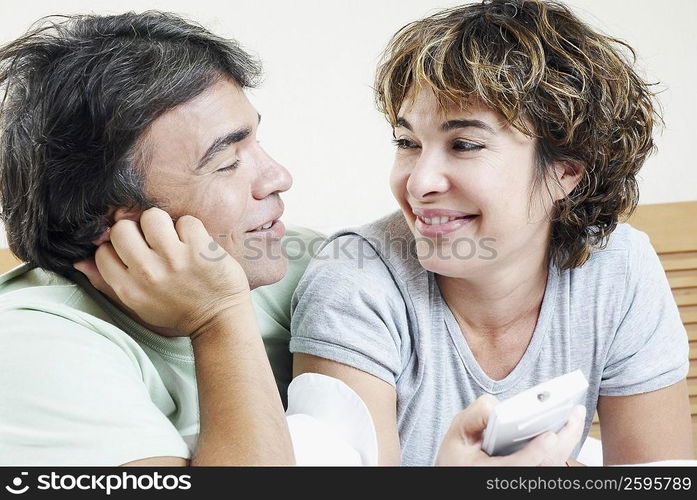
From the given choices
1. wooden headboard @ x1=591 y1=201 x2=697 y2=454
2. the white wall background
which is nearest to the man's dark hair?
the white wall background

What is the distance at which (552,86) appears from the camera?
128 centimetres

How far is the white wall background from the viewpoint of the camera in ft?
7.30

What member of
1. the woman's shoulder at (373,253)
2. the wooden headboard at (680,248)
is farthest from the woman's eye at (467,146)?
the wooden headboard at (680,248)

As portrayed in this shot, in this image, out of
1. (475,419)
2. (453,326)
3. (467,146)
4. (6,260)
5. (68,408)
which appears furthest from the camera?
(6,260)

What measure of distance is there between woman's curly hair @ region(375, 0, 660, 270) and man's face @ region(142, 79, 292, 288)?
27 centimetres

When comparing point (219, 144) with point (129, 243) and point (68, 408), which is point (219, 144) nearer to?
point (129, 243)

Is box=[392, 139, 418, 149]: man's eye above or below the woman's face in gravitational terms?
above

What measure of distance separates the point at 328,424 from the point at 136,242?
37 cm

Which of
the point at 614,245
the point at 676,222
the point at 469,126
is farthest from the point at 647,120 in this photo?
the point at 676,222

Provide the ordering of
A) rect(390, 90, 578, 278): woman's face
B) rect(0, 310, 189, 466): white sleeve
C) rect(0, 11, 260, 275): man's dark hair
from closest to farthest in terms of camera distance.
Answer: rect(0, 310, 189, 466): white sleeve, rect(0, 11, 260, 275): man's dark hair, rect(390, 90, 578, 278): woman's face

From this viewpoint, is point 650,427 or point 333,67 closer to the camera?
point 650,427

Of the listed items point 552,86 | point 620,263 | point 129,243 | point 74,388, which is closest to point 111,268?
point 129,243

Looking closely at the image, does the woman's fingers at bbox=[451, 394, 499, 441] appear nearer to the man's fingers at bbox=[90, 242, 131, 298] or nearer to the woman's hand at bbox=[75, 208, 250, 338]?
the woman's hand at bbox=[75, 208, 250, 338]
